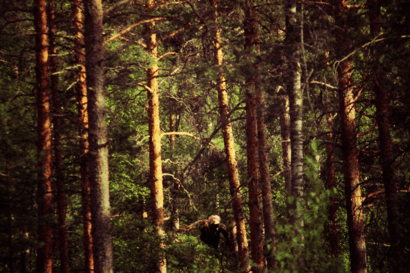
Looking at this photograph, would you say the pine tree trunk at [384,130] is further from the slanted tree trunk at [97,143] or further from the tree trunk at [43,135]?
the tree trunk at [43,135]

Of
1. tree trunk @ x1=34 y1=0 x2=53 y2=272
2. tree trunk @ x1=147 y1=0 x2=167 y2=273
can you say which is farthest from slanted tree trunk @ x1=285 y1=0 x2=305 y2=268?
tree trunk @ x1=34 y1=0 x2=53 y2=272

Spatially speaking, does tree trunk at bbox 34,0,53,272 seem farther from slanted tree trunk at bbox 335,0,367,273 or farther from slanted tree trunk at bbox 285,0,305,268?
slanted tree trunk at bbox 335,0,367,273

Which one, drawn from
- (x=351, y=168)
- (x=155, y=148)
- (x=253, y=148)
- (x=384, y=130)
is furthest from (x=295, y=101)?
(x=155, y=148)

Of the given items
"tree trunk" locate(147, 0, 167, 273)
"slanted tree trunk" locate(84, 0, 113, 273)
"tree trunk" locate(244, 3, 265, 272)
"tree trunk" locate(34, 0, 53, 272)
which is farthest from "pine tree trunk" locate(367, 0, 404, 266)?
"tree trunk" locate(34, 0, 53, 272)

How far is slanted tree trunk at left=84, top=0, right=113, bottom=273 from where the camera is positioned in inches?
301

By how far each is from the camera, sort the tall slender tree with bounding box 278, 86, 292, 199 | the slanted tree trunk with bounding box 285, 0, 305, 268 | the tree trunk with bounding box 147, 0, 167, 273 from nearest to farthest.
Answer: the slanted tree trunk with bounding box 285, 0, 305, 268 < the tree trunk with bounding box 147, 0, 167, 273 < the tall slender tree with bounding box 278, 86, 292, 199

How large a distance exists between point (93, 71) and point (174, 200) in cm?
778

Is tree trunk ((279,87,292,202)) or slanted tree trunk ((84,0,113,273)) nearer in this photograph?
slanted tree trunk ((84,0,113,273))

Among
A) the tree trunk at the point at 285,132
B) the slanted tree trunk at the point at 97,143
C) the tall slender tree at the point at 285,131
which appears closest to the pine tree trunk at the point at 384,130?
the tall slender tree at the point at 285,131

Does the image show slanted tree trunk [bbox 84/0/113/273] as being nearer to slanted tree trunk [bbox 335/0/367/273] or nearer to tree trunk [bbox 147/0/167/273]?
tree trunk [bbox 147/0/167/273]

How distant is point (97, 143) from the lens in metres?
7.70

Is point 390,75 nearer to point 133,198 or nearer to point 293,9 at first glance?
point 293,9

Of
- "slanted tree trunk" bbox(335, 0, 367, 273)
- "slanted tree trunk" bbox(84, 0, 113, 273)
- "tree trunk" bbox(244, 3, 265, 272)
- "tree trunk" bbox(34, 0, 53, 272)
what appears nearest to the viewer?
"slanted tree trunk" bbox(84, 0, 113, 273)

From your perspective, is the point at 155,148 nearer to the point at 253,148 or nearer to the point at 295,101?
the point at 253,148
